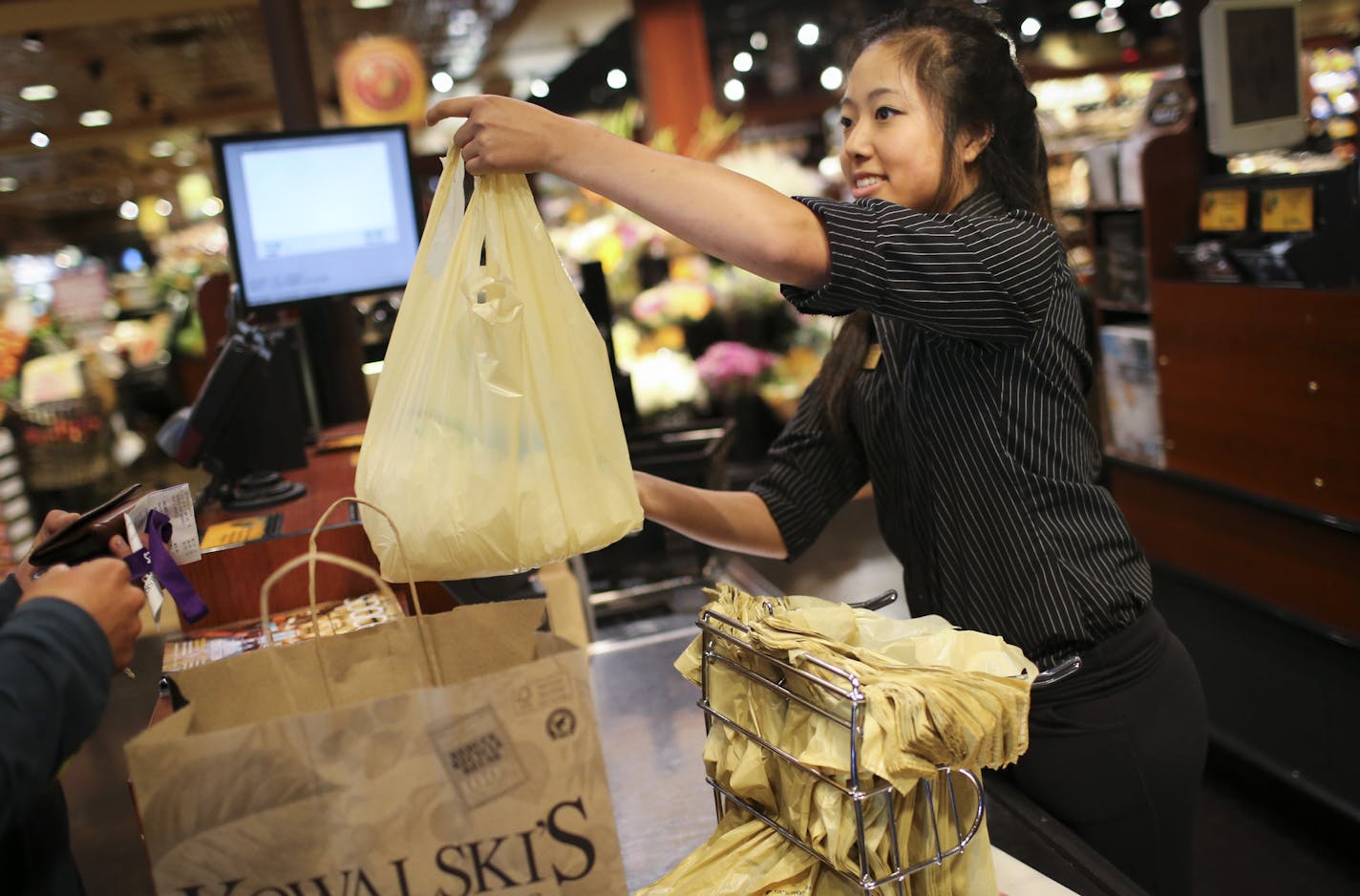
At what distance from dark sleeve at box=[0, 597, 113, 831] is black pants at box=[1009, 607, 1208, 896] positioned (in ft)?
3.67

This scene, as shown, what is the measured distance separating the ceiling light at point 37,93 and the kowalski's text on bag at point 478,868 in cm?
1429

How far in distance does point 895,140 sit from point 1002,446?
1.35 feet

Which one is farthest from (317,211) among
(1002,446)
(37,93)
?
(37,93)

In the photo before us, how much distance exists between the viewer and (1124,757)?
1.47m

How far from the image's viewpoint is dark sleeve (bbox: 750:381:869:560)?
1764 mm

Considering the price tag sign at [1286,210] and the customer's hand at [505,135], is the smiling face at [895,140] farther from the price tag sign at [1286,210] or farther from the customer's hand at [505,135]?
the price tag sign at [1286,210]

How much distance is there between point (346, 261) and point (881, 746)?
2150 millimetres

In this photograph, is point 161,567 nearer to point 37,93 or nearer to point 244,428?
point 244,428

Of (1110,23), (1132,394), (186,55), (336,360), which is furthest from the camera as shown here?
(1110,23)

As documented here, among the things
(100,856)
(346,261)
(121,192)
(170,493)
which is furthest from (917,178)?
(121,192)

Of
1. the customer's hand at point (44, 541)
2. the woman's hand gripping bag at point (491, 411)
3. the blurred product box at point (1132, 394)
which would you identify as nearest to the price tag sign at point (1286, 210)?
the blurred product box at point (1132, 394)

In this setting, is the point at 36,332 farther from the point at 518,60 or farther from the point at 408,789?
the point at 518,60

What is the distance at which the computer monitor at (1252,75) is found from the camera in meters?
3.89

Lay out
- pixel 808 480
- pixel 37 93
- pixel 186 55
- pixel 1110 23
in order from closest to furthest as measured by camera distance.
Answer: pixel 808 480 → pixel 186 55 → pixel 37 93 → pixel 1110 23
